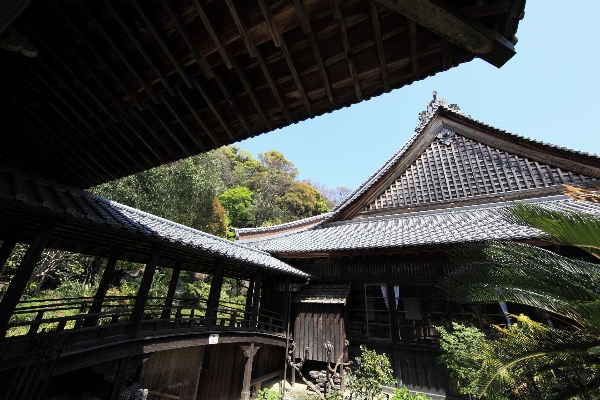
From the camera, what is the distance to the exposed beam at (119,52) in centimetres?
216

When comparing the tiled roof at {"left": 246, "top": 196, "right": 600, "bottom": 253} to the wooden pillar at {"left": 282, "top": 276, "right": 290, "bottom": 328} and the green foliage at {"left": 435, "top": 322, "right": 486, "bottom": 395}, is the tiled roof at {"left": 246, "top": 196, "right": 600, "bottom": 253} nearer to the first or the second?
the wooden pillar at {"left": 282, "top": 276, "right": 290, "bottom": 328}

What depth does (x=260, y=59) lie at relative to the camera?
7.83 feet

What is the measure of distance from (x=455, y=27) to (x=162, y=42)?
229 centimetres

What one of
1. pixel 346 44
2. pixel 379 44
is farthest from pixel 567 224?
pixel 346 44

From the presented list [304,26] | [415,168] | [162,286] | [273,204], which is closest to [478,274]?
[304,26]

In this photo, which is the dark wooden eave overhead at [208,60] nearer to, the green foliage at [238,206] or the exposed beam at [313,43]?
the exposed beam at [313,43]

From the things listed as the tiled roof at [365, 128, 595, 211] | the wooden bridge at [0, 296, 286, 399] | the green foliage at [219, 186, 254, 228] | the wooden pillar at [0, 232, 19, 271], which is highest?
the green foliage at [219, 186, 254, 228]

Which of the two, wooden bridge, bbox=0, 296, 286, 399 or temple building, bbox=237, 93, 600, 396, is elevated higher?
temple building, bbox=237, 93, 600, 396

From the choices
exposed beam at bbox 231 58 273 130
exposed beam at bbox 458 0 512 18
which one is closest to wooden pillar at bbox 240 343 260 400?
exposed beam at bbox 231 58 273 130

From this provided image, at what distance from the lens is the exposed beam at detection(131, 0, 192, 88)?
2083 millimetres

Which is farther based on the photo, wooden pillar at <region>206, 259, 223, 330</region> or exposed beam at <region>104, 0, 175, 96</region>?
wooden pillar at <region>206, 259, 223, 330</region>

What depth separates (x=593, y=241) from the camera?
295cm

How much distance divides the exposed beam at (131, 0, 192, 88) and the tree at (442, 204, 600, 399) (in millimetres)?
4301

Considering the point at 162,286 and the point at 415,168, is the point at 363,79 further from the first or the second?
the point at 162,286
